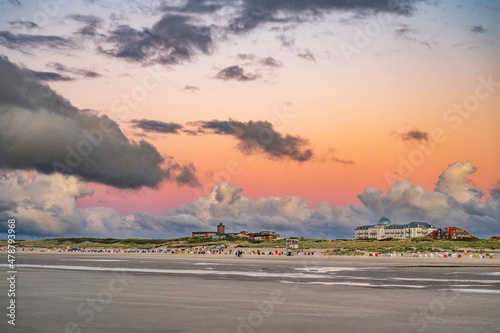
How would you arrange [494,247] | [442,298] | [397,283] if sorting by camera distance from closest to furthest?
[442,298] < [397,283] < [494,247]

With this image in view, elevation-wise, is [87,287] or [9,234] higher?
[9,234]

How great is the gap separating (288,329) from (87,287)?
16.1m

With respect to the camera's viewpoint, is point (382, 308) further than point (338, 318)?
Yes

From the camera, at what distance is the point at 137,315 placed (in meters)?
18.1

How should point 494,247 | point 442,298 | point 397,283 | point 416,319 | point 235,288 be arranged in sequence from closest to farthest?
point 416,319, point 442,298, point 235,288, point 397,283, point 494,247

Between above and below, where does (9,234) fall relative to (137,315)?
above

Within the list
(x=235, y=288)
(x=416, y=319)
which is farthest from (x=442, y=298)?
(x=235, y=288)

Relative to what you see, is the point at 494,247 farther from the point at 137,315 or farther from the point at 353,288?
the point at 137,315

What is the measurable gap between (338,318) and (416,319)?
2562mm

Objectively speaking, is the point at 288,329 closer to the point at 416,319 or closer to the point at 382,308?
the point at 416,319

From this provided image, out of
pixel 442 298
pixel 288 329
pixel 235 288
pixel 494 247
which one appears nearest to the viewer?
pixel 288 329

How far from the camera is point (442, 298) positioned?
78.8 ft

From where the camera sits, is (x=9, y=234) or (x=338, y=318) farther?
(x=9, y=234)

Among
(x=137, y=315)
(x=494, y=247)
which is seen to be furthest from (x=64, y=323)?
(x=494, y=247)
